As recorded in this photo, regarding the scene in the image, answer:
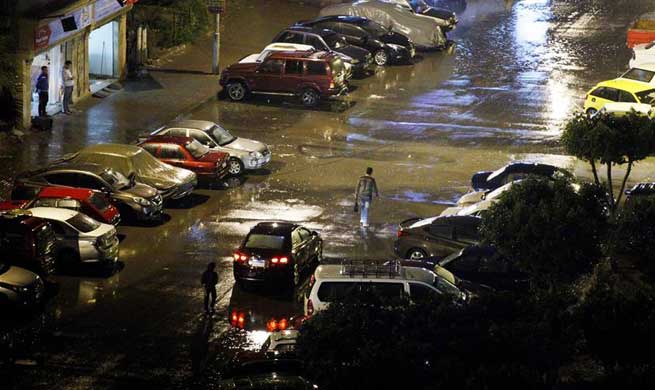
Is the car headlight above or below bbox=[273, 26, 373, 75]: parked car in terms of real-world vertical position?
below

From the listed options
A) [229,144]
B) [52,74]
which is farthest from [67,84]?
[229,144]

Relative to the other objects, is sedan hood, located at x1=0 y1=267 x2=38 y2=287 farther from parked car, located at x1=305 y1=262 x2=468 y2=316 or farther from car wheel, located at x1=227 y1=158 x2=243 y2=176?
car wheel, located at x1=227 y1=158 x2=243 y2=176

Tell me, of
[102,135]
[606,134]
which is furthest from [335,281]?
[102,135]

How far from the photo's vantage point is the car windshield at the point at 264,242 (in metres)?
22.1

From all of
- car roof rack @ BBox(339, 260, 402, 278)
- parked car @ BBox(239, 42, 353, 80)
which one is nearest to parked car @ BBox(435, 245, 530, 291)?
car roof rack @ BBox(339, 260, 402, 278)

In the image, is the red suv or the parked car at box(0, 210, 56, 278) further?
the red suv

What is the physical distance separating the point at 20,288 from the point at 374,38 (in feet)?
83.8

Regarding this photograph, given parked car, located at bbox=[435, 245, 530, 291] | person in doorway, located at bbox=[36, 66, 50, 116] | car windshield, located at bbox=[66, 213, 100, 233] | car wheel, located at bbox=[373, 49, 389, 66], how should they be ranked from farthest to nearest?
car wheel, located at bbox=[373, 49, 389, 66] → person in doorway, located at bbox=[36, 66, 50, 116] → car windshield, located at bbox=[66, 213, 100, 233] → parked car, located at bbox=[435, 245, 530, 291]

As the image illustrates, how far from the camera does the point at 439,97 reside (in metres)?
39.6

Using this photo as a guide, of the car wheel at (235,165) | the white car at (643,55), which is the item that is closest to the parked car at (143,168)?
the car wheel at (235,165)

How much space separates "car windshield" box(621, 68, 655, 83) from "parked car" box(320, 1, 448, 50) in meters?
10.1

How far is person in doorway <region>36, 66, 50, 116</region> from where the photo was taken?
1307 inches

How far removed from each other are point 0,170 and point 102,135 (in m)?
4.19

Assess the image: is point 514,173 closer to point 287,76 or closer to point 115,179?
point 115,179
